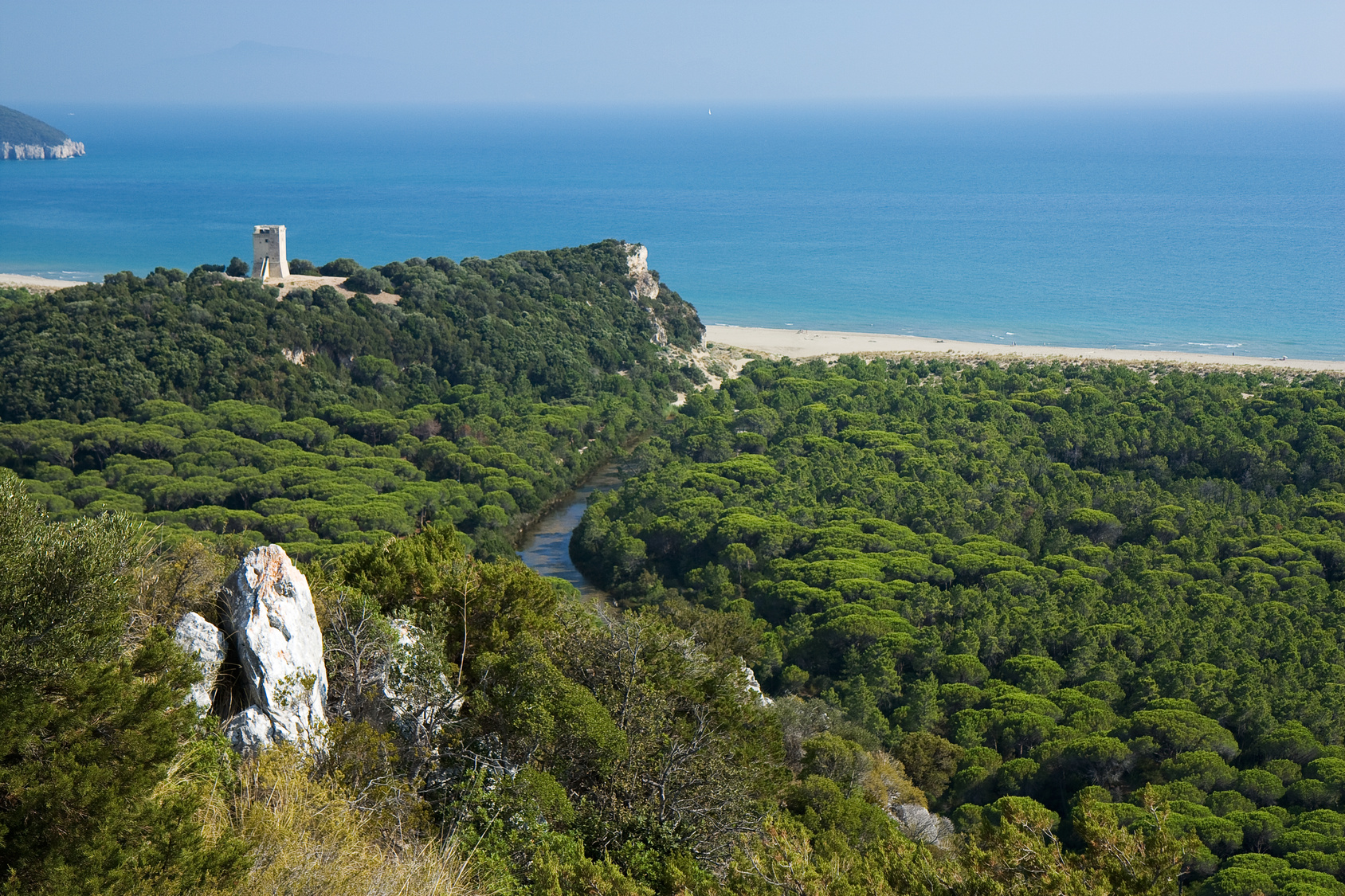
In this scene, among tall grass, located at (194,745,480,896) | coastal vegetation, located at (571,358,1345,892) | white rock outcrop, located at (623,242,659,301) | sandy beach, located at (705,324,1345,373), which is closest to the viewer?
tall grass, located at (194,745,480,896)

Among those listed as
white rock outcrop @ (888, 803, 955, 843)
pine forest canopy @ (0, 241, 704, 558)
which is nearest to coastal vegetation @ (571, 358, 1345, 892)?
white rock outcrop @ (888, 803, 955, 843)

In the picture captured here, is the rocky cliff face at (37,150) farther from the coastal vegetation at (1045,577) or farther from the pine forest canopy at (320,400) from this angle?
the coastal vegetation at (1045,577)

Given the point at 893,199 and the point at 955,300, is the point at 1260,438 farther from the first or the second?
the point at 893,199

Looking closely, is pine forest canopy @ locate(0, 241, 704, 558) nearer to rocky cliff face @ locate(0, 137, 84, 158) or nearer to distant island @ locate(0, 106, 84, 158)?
rocky cliff face @ locate(0, 137, 84, 158)

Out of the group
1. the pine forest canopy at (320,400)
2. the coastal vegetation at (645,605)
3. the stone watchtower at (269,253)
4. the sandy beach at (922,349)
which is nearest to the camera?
the coastal vegetation at (645,605)

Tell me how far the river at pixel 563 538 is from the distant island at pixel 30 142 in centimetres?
17461

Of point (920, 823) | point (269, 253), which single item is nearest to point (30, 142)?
point (269, 253)

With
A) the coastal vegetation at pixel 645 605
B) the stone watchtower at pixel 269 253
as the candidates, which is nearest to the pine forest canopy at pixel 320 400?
the coastal vegetation at pixel 645 605

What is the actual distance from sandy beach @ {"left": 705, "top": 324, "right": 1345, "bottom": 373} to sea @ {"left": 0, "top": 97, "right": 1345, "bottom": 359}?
2381 millimetres

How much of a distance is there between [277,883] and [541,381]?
3519 centimetres

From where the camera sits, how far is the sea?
65562 millimetres

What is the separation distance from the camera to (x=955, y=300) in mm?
69312

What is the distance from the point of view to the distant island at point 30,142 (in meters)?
170

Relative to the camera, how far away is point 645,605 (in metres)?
23.6
